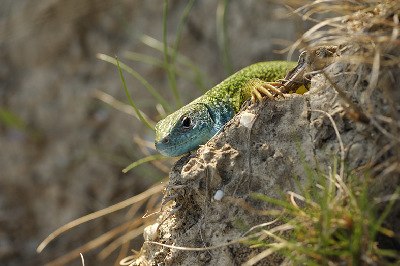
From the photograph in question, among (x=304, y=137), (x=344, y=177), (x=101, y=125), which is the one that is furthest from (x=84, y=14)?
(x=344, y=177)

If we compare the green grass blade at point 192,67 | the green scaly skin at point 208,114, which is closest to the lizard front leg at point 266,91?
the green scaly skin at point 208,114

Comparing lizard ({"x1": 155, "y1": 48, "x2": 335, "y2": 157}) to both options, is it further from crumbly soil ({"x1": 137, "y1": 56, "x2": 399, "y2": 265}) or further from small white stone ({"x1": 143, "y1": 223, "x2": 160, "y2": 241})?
small white stone ({"x1": 143, "y1": 223, "x2": 160, "y2": 241})

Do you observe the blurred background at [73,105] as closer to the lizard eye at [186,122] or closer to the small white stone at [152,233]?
the lizard eye at [186,122]

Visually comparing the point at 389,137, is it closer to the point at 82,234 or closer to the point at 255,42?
the point at 255,42

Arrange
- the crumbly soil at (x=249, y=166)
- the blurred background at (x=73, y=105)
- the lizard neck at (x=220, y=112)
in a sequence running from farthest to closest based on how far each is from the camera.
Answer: the blurred background at (x=73, y=105) < the lizard neck at (x=220, y=112) < the crumbly soil at (x=249, y=166)

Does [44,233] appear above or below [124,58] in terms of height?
below

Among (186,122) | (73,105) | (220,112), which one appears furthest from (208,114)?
(73,105)

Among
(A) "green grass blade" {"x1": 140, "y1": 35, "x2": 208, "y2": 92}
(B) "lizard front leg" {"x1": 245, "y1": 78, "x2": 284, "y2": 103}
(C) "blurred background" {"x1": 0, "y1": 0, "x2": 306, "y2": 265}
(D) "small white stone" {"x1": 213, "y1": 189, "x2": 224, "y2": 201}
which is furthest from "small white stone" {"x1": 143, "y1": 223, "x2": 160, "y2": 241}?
(C) "blurred background" {"x1": 0, "y1": 0, "x2": 306, "y2": 265}
